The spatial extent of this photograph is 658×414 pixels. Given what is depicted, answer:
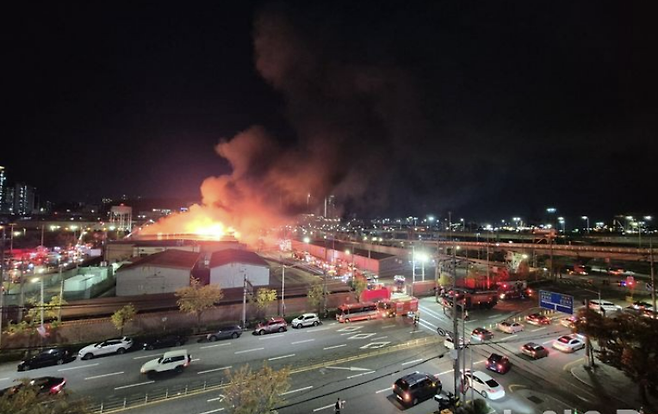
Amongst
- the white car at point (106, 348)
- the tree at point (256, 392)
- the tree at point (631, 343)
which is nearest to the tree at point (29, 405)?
the tree at point (256, 392)

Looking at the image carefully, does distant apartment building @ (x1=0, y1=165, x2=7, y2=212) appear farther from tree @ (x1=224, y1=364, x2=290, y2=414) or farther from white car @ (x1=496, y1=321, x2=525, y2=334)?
white car @ (x1=496, y1=321, x2=525, y2=334)

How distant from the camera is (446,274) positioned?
4503 cm

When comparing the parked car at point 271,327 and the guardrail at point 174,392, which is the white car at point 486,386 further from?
the parked car at point 271,327

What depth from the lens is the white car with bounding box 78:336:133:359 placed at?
915 inches

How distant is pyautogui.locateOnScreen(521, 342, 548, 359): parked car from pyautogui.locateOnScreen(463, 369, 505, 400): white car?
627 cm

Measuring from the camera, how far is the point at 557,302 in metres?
26.3

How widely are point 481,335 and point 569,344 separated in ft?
19.3

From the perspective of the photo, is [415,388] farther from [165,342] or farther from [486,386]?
[165,342]

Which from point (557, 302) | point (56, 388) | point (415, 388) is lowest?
point (56, 388)

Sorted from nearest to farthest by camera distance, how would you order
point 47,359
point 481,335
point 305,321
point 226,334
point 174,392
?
point 174,392
point 47,359
point 481,335
point 226,334
point 305,321

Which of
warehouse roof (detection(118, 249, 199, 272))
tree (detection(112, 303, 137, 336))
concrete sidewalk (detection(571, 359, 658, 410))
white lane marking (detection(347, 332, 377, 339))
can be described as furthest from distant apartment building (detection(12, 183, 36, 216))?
concrete sidewalk (detection(571, 359, 658, 410))

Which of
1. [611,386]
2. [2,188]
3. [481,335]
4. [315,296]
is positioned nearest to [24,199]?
[2,188]

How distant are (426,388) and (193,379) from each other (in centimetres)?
1388

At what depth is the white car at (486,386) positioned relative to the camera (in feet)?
57.8
